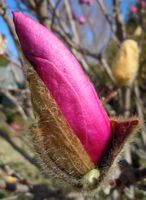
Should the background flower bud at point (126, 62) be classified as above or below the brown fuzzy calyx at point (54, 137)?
below

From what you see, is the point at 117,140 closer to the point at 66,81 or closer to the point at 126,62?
the point at 66,81

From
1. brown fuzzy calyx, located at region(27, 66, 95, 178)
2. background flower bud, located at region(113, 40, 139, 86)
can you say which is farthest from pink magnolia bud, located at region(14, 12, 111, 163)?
background flower bud, located at region(113, 40, 139, 86)

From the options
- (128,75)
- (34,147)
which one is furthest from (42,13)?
(34,147)

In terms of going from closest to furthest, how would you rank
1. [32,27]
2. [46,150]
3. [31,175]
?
[32,27]
[46,150]
[31,175]

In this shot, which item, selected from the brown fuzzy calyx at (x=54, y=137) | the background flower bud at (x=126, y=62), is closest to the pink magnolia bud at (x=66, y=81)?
the brown fuzzy calyx at (x=54, y=137)

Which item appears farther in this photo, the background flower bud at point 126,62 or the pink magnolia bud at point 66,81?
the background flower bud at point 126,62

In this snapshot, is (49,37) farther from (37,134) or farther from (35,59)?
(37,134)

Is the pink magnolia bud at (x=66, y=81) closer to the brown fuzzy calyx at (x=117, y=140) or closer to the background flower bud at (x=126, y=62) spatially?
the brown fuzzy calyx at (x=117, y=140)
